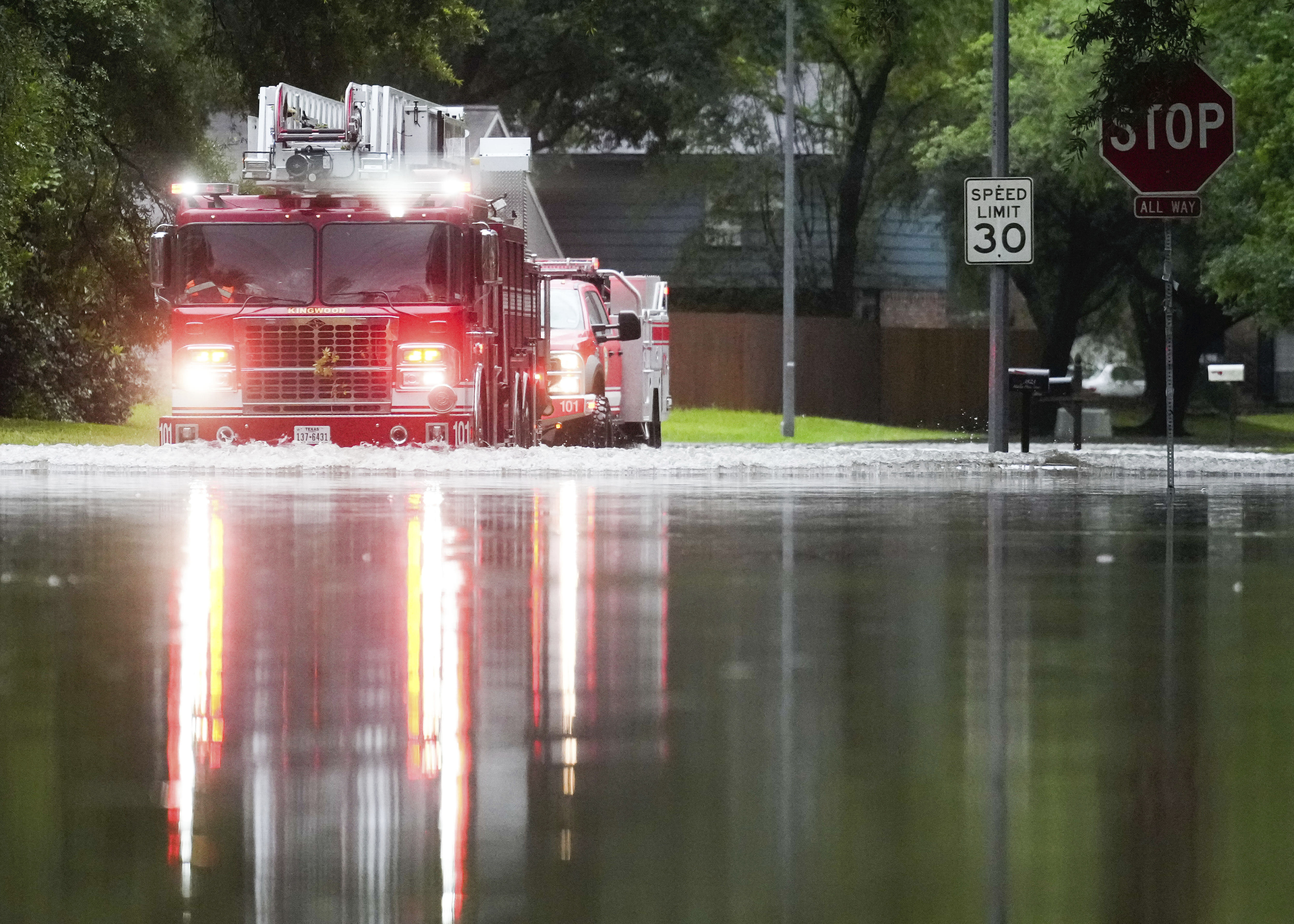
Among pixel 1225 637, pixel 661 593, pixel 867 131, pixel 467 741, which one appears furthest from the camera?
pixel 867 131

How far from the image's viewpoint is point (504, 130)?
154 ft

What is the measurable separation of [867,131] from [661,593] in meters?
46.1

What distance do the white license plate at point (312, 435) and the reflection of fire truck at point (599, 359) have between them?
16.5ft

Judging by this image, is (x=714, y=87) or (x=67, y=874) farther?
(x=714, y=87)

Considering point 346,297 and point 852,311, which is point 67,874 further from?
point 852,311

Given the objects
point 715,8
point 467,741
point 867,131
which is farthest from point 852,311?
point 467,741

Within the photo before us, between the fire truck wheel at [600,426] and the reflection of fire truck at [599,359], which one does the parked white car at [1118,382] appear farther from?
the fire truck wheel at [600,426]

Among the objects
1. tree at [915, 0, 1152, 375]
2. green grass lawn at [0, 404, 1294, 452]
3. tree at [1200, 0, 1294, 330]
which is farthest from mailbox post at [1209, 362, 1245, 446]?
tree at [915, 0, 1152, 375]

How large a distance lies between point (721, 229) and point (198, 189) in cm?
3573

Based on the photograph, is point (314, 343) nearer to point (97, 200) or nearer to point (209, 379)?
point (209, 379)

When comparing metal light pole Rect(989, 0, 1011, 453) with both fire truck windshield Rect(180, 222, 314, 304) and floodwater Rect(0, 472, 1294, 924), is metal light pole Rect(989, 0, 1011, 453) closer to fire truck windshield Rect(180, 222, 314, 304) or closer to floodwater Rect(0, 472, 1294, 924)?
fire truck windshield Rect(180, 222, 314, 304)

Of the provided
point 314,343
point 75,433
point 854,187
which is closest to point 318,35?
point 75,433

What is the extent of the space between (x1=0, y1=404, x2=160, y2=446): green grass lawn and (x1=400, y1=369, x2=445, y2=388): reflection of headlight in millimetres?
3353

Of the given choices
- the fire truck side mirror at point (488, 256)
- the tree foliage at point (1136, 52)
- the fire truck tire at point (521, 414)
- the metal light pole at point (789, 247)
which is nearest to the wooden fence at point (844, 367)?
the metal light pole at point (789, 247)
